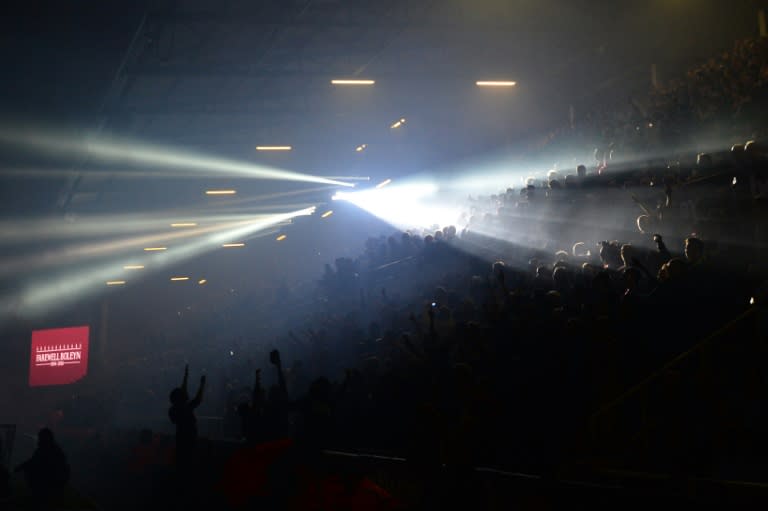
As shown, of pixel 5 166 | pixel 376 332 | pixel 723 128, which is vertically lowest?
pixel 376 332

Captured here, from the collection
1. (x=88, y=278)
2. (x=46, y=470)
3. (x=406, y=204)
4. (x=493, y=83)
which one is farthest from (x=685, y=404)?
(x=88, y=278)

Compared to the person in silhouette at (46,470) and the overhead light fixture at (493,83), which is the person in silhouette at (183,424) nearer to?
the person in silhouette at (46,470)

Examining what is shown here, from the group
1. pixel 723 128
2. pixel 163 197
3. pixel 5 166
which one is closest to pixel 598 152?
pixel 723 128

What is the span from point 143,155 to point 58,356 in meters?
9.10

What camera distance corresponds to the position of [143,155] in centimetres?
2159

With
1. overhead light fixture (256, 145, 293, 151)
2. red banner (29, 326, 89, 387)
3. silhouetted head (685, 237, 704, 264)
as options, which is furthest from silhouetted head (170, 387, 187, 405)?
red banner (29, 326, 89, 387)

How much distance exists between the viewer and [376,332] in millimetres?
11156

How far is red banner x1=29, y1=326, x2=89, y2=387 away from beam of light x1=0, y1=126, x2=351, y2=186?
7556 mm

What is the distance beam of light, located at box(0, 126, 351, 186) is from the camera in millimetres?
15133

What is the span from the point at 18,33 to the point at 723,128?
31.9 ft

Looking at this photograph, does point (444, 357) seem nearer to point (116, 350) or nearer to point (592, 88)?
point (592, 88)

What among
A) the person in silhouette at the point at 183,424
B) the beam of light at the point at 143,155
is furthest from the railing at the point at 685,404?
the beam of light at the point at 143,155

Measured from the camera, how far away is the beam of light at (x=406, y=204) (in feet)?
73.7

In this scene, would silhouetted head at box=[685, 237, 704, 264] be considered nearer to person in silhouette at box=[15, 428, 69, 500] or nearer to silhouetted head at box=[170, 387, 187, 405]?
silhouetted head at box=[170, 387, 187, 405]
